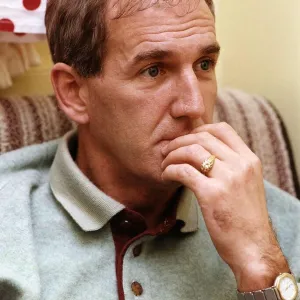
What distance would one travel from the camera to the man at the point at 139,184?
995mm

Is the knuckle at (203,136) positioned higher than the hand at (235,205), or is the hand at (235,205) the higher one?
the knuckle at (203,136)

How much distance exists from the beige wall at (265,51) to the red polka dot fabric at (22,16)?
73 centimetres

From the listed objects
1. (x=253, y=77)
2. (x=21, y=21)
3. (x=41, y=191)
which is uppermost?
(x=21, y=21)

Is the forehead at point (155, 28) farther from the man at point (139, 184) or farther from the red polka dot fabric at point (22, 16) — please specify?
the red polka dot fabric at point (22, 16)

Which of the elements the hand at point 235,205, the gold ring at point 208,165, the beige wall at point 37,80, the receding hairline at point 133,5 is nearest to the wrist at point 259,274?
the hand at point 235,205

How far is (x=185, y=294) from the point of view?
1114mm

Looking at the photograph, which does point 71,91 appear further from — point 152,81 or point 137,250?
point 137,250

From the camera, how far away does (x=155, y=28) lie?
3.47ft

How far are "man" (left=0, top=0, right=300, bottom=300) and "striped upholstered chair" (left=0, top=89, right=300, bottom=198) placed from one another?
0.12 m

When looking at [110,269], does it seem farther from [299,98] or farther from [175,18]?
[299,98]

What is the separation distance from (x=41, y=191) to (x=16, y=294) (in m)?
0.26

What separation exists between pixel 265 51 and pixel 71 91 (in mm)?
760

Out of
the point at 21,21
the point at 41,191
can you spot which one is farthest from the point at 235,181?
the point at 21,21

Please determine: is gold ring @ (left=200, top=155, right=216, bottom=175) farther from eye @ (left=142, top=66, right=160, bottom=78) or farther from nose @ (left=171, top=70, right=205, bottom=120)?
eye @ (left=142, top=66, right=160, bottom=78)
